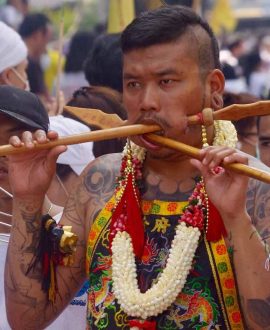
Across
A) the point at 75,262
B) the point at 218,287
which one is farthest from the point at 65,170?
the point at 218,287

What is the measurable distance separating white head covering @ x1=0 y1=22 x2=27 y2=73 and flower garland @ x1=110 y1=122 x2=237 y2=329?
294 cm

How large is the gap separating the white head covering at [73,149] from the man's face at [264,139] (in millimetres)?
1027

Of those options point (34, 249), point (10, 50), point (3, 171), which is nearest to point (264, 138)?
point (10, 50)

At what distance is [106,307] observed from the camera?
3461 mm

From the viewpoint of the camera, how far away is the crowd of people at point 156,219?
3.26m

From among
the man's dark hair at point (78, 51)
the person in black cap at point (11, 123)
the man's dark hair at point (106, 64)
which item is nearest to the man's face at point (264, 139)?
the man's dark hair at point (106, 64)

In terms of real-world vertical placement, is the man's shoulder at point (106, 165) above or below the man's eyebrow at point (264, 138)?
below

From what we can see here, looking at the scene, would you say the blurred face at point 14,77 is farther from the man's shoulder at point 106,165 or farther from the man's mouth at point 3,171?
the man's shoulder at point 106,165

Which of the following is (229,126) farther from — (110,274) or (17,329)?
(17,329)

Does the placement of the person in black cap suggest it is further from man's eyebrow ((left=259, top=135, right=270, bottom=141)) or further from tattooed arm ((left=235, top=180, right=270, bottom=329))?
man's eyebrow ((left=259, top=135, right=270, bottom=141))

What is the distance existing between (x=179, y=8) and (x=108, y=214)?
728 millimetres

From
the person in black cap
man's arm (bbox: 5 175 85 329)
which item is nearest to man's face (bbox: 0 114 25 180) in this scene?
the person in black cap

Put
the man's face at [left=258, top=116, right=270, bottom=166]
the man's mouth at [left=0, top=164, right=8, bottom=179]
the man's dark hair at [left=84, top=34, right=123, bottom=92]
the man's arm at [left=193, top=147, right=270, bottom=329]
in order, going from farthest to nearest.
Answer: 1. the man's dark hair at [left=84, top=34, right=123, bottom=92]
2. the man's face at [left=258, top=116, right=270, bottom=166]
3. the man's mouth at [left=0, top=164, right=8, bottom=179]
4. the man's arm at [left=193, top=147, right=270, bottom=329]

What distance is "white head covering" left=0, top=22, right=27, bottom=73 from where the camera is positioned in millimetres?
6367
